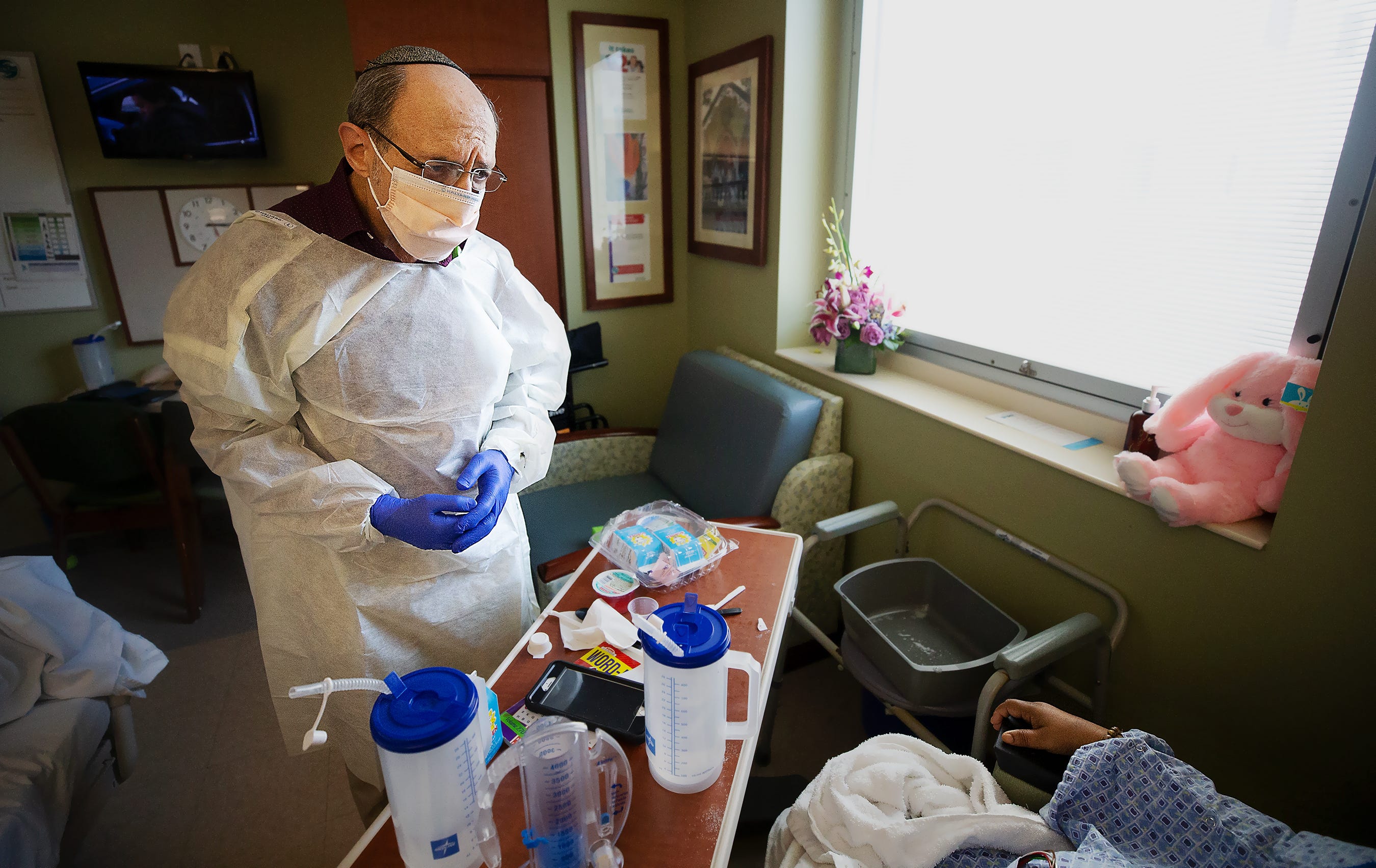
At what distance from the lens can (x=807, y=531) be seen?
213cm

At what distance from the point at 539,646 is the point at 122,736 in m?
1.17

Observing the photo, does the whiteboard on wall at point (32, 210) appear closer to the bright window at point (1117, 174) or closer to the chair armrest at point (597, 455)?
the chair armrest at point (597, 455)

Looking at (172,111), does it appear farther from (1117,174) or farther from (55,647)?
(1117,174)

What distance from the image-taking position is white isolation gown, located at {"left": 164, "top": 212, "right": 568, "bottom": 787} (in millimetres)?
1130

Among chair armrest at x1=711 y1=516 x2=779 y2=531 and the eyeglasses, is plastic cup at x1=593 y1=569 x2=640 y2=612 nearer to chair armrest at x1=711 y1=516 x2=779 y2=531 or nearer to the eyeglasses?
chair armrest at x1=711 y1=516 x2=779 y2=531

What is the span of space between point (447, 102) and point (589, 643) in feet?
3.09

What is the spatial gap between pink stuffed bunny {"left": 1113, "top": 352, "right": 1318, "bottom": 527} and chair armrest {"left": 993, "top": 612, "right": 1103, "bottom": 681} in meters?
0.26

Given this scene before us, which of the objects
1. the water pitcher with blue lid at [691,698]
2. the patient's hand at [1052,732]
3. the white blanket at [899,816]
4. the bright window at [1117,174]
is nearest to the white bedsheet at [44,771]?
the water pitcher with blue lid at [691,698]

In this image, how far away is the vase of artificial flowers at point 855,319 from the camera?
2.10 m

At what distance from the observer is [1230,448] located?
1265 millimetres

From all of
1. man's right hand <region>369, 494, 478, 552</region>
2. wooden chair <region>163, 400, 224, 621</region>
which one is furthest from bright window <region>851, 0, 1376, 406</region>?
wooden chair <region>163, 400, 224, 621</region>

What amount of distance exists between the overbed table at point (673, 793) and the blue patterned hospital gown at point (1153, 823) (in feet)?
1.18

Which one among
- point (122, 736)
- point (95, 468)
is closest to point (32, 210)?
point (95, 468)

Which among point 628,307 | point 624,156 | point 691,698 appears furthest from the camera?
point 628,307
